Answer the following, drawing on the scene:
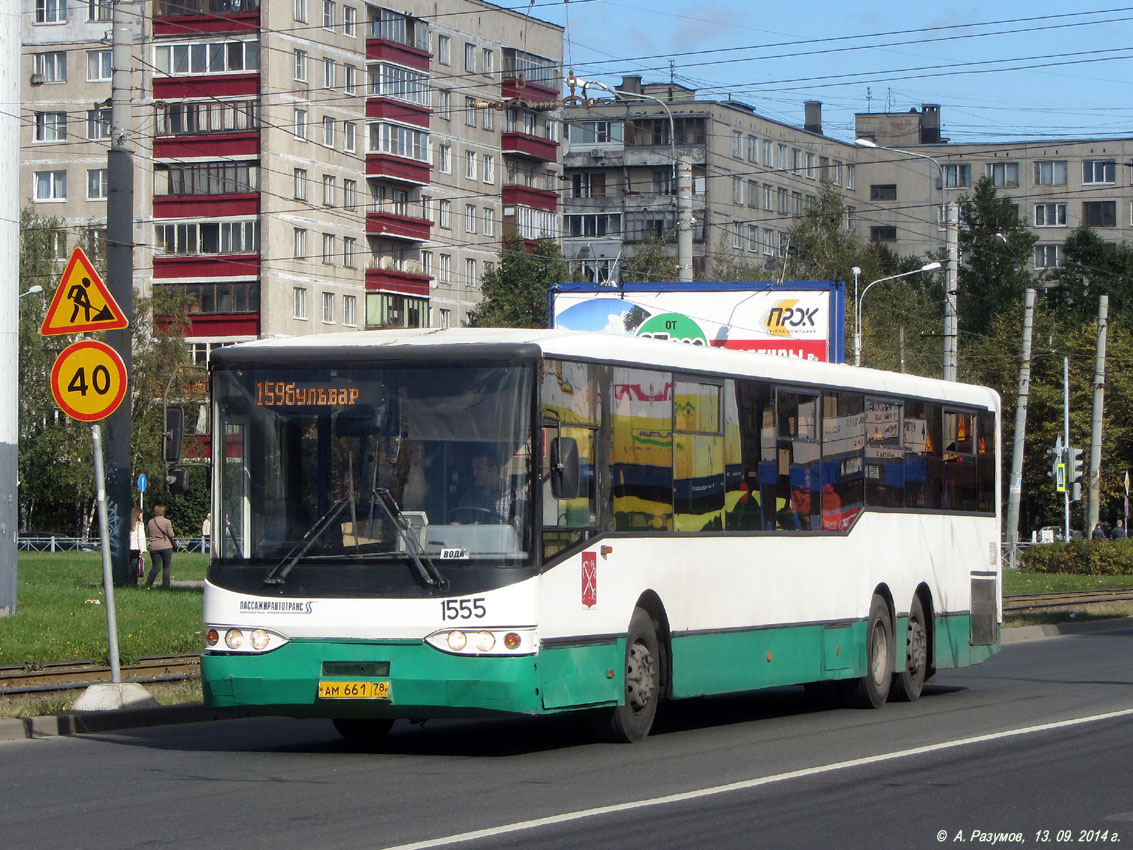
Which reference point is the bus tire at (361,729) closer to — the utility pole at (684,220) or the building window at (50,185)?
the utility pole at (684,220)

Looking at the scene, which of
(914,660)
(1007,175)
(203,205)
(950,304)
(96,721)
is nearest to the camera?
(96,721)

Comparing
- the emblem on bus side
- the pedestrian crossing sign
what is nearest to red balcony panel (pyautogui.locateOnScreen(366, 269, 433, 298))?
the pedestrian crossing sign

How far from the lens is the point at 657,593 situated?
44.1 ft

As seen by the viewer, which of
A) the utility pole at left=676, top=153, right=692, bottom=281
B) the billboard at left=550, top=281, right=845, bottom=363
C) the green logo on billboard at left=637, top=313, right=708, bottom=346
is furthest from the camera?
the green logo on billboard at left=637, top=313, right=708, bottom=346

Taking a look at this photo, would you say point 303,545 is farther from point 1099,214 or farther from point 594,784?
point 1099,214

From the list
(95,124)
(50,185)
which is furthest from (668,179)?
(50,185)

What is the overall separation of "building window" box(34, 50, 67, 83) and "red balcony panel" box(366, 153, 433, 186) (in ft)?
41.6

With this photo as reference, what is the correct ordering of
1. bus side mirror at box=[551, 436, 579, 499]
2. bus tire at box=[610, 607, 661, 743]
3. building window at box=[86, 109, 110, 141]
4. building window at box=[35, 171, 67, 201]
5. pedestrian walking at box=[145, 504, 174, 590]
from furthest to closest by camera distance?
Result: building window at box=[35, 171, 67, 201] < building window at box=[86, 109, 110, 141] < pedestrian walking at box=[145, 504, 174, 590] < bus tire at box=[610, 607, 661, 743] < bus side mirror at box=[551, 436, 579, 499]

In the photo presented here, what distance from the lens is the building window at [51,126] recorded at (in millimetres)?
78688

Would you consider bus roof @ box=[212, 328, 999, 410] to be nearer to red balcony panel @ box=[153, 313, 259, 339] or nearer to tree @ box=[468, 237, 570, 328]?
tree @ box=[468, 237, 570, 328]

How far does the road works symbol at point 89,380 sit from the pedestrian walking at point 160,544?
19539 mm

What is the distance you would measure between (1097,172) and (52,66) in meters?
68.7

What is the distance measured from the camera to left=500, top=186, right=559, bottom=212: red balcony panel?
8881 centimetres

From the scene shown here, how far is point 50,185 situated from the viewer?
79.1m
